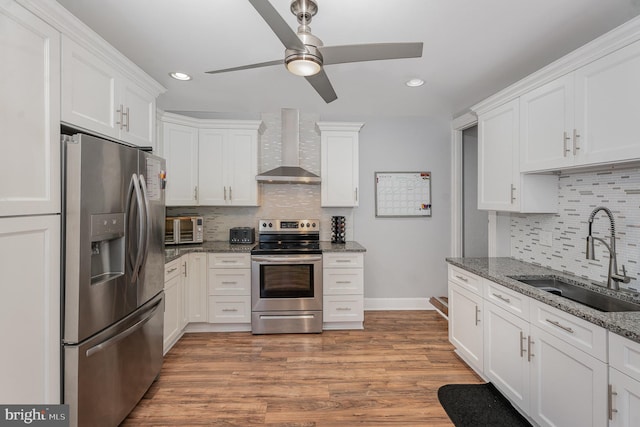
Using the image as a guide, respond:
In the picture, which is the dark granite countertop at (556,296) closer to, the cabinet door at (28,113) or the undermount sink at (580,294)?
the undermount sink at (580,294)

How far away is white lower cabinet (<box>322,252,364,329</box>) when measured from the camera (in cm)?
319

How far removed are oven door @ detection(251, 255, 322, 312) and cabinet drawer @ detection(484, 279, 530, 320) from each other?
1595mm

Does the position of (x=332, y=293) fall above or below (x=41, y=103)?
below

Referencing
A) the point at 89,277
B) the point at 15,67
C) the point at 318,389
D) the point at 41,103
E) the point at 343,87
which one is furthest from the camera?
the point at 343,87

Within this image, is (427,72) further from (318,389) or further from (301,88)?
(318,389)

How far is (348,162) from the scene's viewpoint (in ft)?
11.6

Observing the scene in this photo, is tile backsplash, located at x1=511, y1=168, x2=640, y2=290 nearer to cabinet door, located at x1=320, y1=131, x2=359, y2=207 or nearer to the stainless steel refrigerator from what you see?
cabinet door, located at x1=320, y1=131, x2=359, y2=207

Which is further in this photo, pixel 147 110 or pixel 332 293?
pixel 332 293

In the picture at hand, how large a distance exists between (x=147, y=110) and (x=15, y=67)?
3.52ft

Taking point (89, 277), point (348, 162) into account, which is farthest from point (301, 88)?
point (89, 277)

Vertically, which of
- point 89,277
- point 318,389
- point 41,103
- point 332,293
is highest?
point 41,103

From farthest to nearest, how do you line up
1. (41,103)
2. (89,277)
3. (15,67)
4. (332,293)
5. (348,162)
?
1. (348,162)
2. (332,293)
3. (89,277)
4. (41,103)
5. (15,67)

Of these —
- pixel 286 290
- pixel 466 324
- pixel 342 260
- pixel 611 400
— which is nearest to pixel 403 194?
pixel 342 260

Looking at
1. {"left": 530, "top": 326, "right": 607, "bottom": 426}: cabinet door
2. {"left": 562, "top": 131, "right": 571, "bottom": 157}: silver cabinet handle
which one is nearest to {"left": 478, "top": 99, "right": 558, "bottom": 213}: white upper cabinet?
{"left": 562, "top": 131, "right": 571, "bottom": 157}: silver cabinet handle
